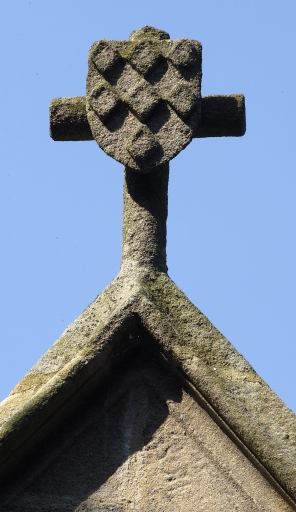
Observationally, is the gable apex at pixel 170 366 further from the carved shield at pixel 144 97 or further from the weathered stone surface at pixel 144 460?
the carved shield at pixel 144 97

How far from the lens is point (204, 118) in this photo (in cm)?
663

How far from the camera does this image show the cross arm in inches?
262

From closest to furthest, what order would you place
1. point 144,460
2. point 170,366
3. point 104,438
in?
1. point 144,460
2. point 104,438
3. point 170,366

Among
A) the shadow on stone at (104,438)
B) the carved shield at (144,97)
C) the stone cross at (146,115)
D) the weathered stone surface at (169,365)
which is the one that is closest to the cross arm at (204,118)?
the stone cross at (146,115)

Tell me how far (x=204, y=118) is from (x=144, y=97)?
1.33 feet

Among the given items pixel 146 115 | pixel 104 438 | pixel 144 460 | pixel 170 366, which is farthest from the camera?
pixel 146 115

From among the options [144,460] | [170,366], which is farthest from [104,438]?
[170,366]

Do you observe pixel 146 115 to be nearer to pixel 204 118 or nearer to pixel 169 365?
pixel 204 118

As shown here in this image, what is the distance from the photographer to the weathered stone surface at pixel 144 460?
5.52 metres

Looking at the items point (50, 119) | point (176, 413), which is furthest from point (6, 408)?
point (50, 119)

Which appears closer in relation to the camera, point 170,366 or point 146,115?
point 170,366

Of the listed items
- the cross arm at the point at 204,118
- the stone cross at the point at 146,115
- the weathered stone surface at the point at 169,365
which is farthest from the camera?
the cross arm at the point at 204,118

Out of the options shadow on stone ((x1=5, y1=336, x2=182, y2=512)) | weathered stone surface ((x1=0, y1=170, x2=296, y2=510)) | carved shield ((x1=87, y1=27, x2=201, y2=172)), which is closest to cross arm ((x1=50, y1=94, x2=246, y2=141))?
carved shield ((x1=87, y1=27, x2=201, y2=172))

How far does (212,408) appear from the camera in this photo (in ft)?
18.6
